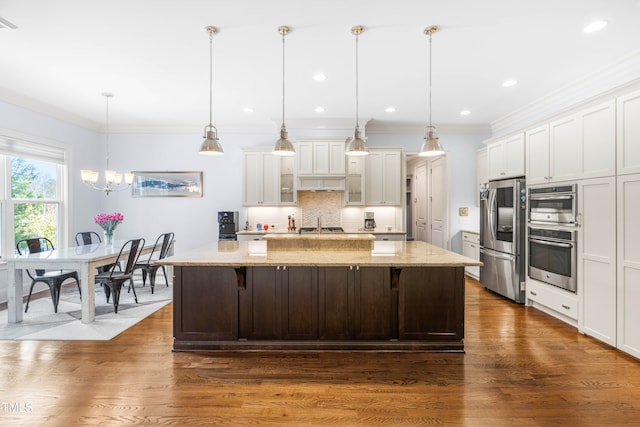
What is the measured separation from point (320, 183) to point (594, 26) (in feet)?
12.7

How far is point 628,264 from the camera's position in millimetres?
2824

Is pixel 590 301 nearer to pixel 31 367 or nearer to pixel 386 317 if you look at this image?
pixel 386 317

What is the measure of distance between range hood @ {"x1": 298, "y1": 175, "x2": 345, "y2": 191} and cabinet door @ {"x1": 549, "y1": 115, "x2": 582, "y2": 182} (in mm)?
2983

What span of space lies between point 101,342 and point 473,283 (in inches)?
208

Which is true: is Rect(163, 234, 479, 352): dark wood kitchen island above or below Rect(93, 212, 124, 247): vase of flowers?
below

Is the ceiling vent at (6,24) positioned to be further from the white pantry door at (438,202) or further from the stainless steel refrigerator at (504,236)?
the white pantry door at (438,202)

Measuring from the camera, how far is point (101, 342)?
10.4 ft

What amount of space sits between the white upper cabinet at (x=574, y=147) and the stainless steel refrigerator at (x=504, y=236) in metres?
0.34

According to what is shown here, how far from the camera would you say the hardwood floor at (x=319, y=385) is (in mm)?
→ 2060

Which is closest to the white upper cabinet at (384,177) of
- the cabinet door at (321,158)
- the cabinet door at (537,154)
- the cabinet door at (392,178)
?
the cabinet door at (392,178)

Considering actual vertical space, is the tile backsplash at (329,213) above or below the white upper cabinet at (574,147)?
below

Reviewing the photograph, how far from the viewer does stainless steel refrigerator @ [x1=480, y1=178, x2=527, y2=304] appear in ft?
14.2

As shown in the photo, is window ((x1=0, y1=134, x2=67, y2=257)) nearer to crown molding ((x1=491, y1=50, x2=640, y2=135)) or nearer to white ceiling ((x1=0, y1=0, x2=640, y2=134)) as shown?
white ceiling ((x1=0, y1=0, x2=640, y2=134))

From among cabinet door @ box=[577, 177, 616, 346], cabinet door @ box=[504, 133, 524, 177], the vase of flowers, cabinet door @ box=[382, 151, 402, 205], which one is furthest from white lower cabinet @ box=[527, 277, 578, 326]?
the vase of flowers
